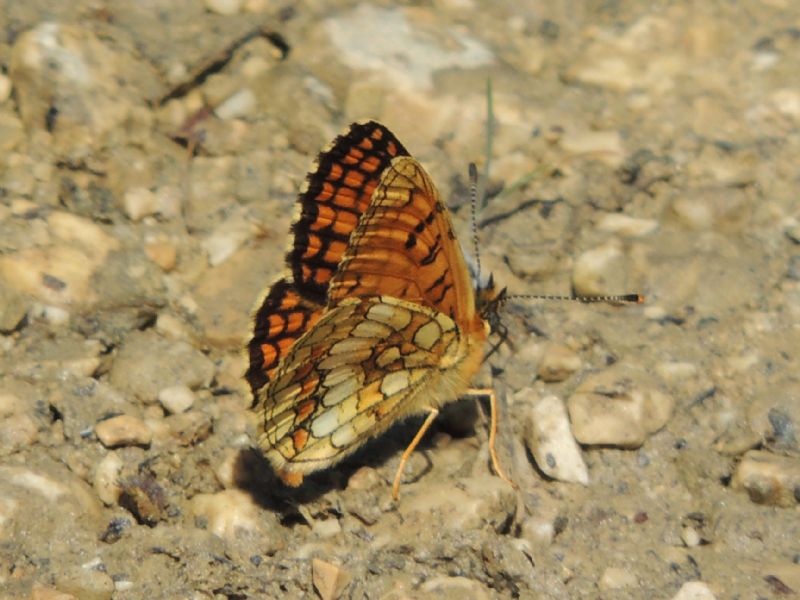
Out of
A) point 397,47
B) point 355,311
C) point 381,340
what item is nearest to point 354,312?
point 355,311

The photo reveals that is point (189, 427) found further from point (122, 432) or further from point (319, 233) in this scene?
point (319, 233)

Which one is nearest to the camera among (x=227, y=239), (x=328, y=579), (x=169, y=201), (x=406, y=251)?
(x=328, y=579)

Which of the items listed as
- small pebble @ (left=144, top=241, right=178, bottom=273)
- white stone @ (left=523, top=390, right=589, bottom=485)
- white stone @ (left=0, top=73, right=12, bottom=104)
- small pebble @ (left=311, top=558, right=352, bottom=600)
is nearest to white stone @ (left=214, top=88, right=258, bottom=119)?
small pebble @ (left=144, top=241, right=178, bottom=273)

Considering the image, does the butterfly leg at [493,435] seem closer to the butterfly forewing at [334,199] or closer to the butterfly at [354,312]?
the butterfly at [354,312]

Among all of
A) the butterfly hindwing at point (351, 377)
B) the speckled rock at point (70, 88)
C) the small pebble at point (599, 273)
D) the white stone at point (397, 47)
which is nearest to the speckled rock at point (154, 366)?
the butterfly hindwing at point (351, 377)

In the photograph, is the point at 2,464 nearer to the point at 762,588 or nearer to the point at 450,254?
the point at 450,254
